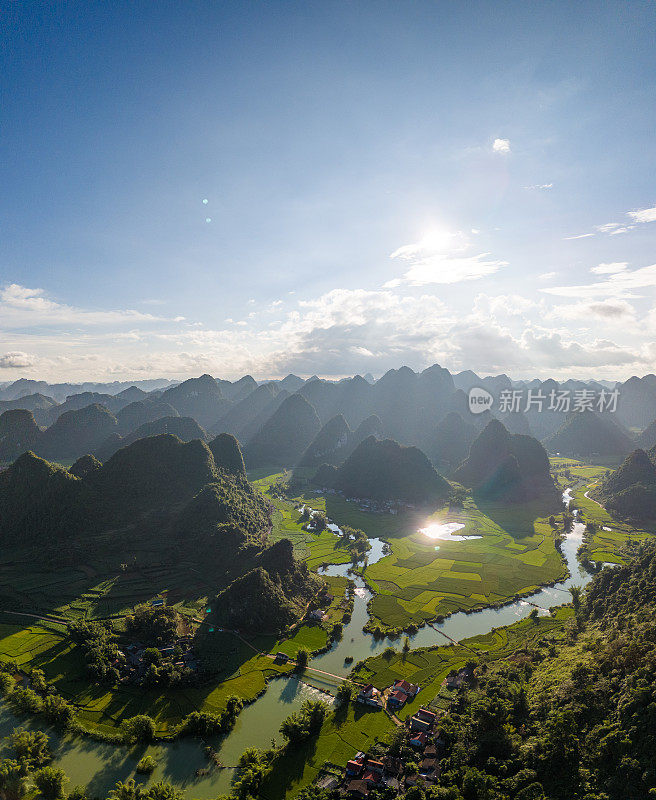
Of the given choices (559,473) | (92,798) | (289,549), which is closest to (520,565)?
(289,549)

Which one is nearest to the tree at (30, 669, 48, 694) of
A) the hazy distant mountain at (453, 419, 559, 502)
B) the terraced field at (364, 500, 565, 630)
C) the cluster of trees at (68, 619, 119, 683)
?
the cluster of trees at (68, 619, 119, 683)

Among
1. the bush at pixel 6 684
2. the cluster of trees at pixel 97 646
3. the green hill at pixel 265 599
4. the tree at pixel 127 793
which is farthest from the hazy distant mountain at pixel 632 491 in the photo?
the bush at pixel 6 684

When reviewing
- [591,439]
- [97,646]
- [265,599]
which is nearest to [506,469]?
[591,439]

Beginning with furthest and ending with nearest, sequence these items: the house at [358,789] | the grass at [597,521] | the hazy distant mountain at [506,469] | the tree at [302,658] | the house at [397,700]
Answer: the hazy distant mountain at [506,469]
the grass at [597,521]
the tree at [302,658]
the house at [397,700]
the house at [358,789]

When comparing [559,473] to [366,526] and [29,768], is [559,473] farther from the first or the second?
[29,768]

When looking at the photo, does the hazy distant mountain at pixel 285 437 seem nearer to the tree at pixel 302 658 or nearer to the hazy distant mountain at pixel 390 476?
the hazy distant mountain at pixel 390 476

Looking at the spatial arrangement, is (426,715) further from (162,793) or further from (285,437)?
(285,437)

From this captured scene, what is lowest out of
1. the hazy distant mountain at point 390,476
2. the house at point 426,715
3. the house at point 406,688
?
the house at point 406,688
